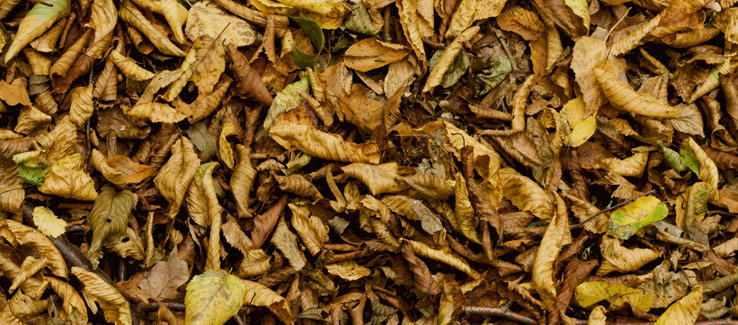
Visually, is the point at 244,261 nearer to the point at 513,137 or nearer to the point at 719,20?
the point at 513,137

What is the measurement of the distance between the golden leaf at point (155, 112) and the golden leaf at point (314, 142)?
39cm

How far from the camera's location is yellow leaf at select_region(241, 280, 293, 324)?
84.0 inches

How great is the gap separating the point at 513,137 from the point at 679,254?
0.87 meters

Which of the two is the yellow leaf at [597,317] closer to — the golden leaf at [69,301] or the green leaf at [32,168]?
the golden leaf at [69,301]

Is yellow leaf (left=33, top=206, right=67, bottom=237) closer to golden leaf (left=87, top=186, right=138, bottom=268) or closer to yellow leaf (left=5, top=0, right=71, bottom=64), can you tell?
golden leaf (left=87, top=186, right=138, bottom=268)

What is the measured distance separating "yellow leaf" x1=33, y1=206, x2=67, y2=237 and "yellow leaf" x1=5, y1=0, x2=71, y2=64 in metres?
0.65

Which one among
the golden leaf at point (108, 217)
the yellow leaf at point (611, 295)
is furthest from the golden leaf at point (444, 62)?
the golden leaf at point (108, 217)

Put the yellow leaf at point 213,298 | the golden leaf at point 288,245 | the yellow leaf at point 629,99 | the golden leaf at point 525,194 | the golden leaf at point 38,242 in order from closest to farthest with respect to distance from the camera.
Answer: the yellow leaf at point 213,298
the golden leaf at point 38,242
the golden leaf at point 288,245
the golden leaf at point 525,194
the yellow leaf at point 629,99

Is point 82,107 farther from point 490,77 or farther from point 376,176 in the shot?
point 490,77

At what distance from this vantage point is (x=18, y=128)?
230 cm

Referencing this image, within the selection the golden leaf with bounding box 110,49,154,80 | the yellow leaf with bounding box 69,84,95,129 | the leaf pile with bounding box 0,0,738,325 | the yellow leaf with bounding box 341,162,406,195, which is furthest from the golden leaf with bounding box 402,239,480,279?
the yellow leaf with bounding box 69,84,95,129

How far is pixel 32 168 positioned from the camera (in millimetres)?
2207

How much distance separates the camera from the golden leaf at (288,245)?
2.23 meters

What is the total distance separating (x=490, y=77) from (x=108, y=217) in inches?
66.8
